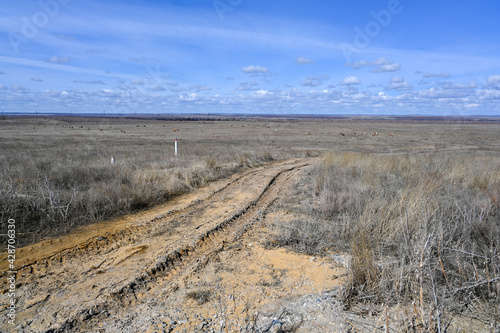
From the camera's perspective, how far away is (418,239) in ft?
15.0

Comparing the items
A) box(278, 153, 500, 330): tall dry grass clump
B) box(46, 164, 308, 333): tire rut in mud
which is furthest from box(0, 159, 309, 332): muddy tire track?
box(278, 153, 500, 330): tall dry grass clump

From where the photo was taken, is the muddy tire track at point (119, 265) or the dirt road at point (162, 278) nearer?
the dirt road at point (162, 278)

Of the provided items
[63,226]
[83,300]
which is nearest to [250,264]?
[83,300]

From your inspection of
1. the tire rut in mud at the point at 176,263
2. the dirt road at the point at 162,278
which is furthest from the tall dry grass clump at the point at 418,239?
the tire rut in mud at the point at 176,263

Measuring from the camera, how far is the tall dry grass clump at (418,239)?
3262 mm

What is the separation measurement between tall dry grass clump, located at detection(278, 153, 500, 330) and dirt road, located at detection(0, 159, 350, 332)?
0.69 m

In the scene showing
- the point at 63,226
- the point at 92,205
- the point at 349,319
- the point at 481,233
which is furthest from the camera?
the point at 92,205

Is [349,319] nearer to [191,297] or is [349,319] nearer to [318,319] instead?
[318,319]

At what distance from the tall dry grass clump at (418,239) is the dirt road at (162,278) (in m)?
0.69

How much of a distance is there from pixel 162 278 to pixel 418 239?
394 centimetres

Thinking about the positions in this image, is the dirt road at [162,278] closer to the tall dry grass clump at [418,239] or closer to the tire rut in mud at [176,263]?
the tire rut in mud at [176,263]

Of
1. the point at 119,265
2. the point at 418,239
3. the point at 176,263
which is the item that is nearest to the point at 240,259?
the point at 176,263

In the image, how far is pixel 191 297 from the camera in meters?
3.68

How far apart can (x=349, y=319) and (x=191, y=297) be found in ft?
6.22
